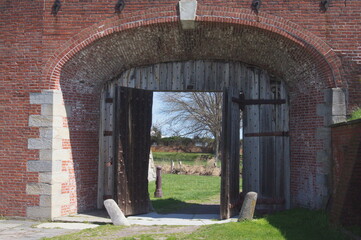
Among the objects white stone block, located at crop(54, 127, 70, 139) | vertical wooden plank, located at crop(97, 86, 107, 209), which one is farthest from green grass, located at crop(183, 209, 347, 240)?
white stone block, located at crop(54, 127, 70, 139)

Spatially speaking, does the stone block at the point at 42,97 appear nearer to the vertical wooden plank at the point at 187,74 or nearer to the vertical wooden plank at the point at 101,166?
the vertical wooden plank at the point at 101,166

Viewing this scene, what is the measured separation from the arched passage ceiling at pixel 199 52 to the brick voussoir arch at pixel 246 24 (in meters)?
0.07

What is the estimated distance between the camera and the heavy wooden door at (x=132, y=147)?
909 cm

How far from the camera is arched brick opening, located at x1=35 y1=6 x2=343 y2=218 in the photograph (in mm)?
8438

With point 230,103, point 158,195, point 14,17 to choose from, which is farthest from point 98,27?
point 158,195

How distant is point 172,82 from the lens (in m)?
10.0

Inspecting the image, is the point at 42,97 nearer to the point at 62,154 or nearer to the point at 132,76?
the point at 62,154

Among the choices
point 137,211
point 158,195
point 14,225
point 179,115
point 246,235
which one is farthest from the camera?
point 179,115

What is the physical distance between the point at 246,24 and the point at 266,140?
280 centimetres

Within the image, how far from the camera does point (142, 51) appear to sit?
946 centimetres

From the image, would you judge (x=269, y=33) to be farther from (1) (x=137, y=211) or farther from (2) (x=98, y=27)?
(1) (x=137, y=211)

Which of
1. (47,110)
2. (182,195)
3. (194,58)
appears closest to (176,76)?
(194,58)

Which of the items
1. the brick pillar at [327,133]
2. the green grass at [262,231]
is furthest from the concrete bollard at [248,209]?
the brick pillar at [327,133]

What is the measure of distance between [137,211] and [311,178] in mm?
3762
